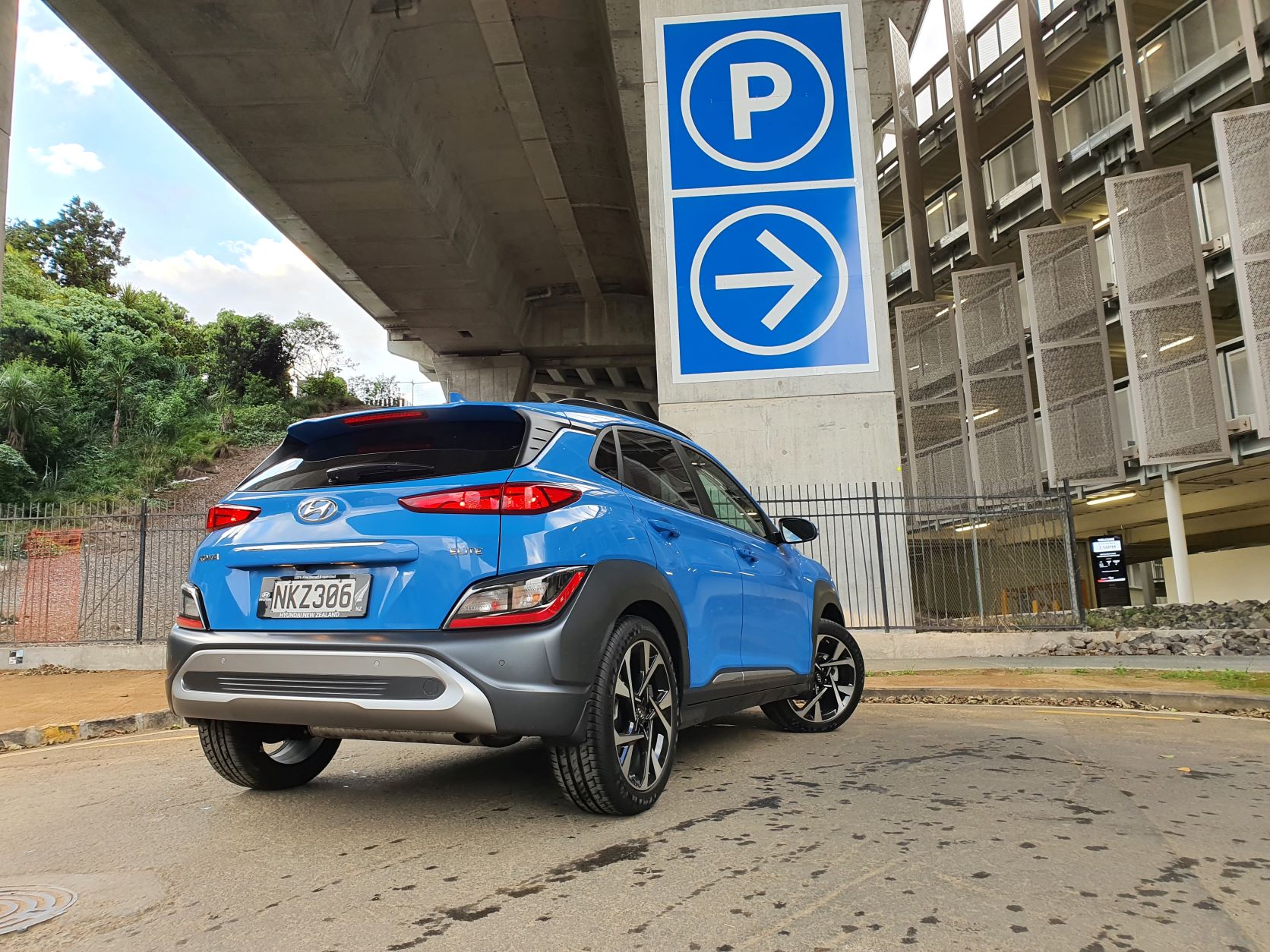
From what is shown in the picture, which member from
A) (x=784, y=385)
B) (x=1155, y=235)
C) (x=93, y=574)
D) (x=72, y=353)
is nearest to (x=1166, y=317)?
(x=1155, y=235)

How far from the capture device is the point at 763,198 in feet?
44.1

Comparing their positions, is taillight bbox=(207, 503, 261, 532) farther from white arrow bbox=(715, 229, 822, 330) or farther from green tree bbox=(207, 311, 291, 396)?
green tree bbox=(207, 311, 291, 396)

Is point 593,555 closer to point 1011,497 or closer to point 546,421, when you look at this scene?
point 546,421

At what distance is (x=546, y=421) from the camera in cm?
382

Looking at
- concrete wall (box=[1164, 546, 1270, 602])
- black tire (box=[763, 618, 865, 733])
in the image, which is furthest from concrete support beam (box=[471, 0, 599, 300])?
concrete wall (box=[1164, 546, 1270, 602])

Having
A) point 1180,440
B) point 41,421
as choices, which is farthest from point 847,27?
point 41,421

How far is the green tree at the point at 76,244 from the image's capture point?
53.8m

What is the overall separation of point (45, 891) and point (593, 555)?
7.05 feet

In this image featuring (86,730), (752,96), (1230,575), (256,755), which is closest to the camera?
(256,755)

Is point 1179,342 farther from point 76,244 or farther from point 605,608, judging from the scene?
point 76,244

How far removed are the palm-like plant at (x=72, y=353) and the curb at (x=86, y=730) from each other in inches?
1486

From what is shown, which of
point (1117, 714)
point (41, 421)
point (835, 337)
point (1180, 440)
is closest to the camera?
point (1117, 714)

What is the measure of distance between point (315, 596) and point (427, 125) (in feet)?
60.1

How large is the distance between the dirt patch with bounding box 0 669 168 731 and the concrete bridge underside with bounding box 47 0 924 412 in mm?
9923
